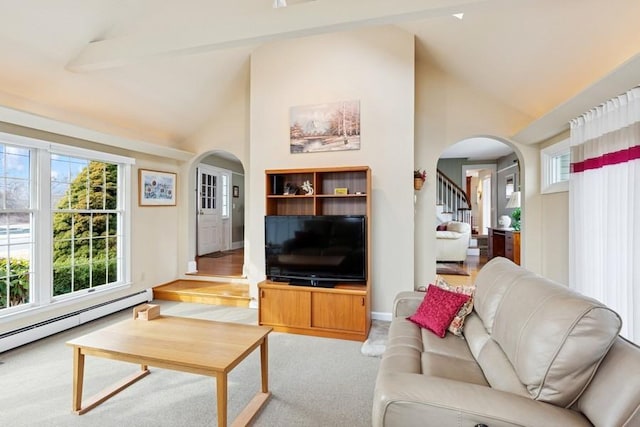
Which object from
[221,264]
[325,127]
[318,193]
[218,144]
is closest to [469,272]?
[318,193]

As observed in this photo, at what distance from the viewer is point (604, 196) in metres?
2.61

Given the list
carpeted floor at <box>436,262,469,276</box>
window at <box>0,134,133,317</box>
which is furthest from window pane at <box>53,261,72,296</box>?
carpeted floor at <box>436,262,469,276</box>

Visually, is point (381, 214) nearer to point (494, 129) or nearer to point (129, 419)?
point (494, 129)

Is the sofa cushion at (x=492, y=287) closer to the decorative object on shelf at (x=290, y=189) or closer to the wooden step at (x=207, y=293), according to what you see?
the decorative object on shelf at (x=290, y=189)

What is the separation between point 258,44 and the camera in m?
3.08

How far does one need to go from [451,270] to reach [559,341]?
518 centimetres

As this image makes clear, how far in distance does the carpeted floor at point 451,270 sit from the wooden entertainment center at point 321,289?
286 centimetres

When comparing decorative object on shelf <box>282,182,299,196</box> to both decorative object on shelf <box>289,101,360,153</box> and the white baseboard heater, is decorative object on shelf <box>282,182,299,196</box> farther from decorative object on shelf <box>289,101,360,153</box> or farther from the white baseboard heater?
the white baseboard heater

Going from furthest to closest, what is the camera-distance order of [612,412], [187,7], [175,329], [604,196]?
Answer: [187,7] → [604,196] → [175,329] → [612,412]

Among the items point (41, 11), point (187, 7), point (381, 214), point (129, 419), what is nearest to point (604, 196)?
point (381, 214)

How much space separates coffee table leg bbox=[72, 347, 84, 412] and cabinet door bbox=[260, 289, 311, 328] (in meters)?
1.79

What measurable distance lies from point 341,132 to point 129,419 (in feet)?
11.3

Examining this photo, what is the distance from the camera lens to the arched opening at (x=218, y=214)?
6969 mm

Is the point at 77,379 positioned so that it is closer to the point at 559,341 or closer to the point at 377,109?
the point at 559,341
